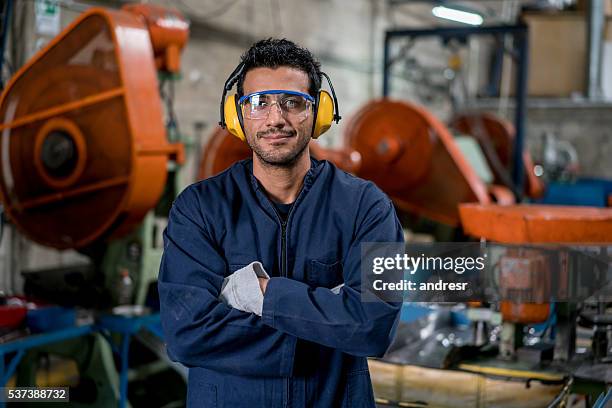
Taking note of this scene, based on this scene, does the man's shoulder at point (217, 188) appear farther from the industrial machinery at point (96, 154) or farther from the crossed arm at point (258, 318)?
the industrial machinery at point (96, 154)

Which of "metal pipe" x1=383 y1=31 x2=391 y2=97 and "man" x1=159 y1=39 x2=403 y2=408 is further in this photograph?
"metal pipe" x1=383 y1=31 x2=391 y2=97

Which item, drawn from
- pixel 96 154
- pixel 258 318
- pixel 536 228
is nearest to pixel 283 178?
pixel 258 318

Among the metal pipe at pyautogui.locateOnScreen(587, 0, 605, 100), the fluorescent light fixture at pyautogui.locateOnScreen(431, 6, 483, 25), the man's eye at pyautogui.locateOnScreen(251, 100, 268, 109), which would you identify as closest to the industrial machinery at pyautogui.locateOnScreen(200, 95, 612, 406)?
the man's eye at pyautogui.locateOnScreen(251, 100, 268, 109)

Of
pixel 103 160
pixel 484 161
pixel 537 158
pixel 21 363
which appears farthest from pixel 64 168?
pixel 537 158

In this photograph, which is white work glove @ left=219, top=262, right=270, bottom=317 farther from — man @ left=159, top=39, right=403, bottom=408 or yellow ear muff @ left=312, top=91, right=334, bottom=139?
yellow ear muff @ left=312, top=91, right=334, bottom=139

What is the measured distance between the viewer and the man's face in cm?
148

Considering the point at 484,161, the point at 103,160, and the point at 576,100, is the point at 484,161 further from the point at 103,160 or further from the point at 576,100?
the point at 103,160

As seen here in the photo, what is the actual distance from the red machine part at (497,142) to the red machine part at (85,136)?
4269 millimetres

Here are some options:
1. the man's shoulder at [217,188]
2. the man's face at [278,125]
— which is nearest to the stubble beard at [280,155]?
the man's face at [278,125]

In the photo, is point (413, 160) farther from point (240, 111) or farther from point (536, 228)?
point (240, 111)

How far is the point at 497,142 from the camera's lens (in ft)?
23.3

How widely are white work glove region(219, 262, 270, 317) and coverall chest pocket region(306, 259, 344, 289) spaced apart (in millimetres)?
107

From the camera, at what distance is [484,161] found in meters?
6.70

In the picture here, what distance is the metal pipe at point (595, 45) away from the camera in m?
8.15
